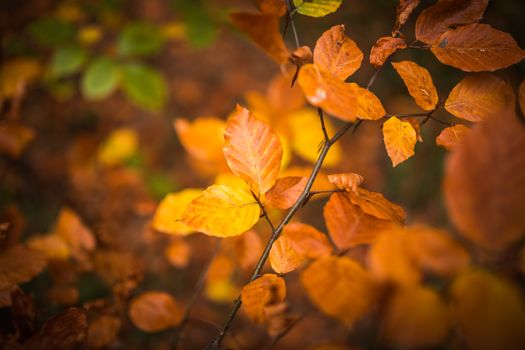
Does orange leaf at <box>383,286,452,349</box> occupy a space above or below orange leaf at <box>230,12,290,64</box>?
below

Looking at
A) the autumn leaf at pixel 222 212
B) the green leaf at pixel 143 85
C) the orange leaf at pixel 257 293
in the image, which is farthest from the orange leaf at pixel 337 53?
the green leaf at pixel 143 85

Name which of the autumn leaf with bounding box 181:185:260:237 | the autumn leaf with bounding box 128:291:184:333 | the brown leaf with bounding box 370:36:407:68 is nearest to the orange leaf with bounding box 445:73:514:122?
the brown leaf with bounding box 370:36:407:68

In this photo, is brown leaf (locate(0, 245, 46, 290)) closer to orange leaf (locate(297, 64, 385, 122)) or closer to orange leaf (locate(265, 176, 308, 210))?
orange leaf (locate(265, 176, 308, 210))

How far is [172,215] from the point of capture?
0.68 meters

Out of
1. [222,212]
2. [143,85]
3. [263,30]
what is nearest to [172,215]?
[222,212]

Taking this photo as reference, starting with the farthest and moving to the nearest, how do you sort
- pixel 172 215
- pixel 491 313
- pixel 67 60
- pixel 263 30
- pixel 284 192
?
pixel 67 60 → pixel 172 215 → pixel 284 192 → pixel 263 30 → pixel 491 313

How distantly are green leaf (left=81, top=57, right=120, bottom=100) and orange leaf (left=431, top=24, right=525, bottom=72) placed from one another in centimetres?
121

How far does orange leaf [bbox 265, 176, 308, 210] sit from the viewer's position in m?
0.56

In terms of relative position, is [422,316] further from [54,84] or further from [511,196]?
[54,84]

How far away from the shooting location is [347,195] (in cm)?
53

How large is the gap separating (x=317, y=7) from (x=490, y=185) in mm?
368

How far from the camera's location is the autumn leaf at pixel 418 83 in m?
0.50

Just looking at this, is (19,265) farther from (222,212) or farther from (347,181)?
(347,181)

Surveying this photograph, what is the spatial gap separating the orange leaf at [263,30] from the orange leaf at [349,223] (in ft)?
0.88
